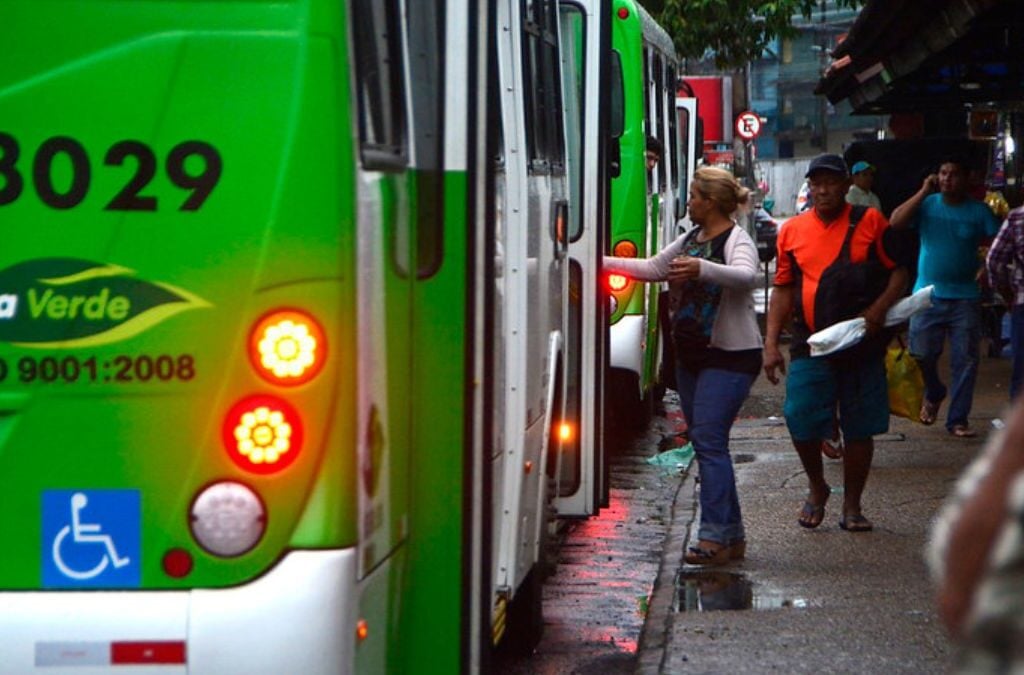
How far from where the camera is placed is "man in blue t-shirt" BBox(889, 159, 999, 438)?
1255 cm

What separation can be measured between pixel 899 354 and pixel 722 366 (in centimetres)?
260

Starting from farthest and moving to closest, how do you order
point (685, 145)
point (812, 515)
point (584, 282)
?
point (685, 145) < point (812, 515) < point (584, 282)

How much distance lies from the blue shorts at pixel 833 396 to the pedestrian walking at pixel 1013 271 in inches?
89.3

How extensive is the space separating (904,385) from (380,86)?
6.72m

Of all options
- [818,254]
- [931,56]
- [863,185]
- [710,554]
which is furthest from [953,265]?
[863,185]

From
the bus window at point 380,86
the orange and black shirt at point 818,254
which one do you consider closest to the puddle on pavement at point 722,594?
the orange and black shirt at point 818,254

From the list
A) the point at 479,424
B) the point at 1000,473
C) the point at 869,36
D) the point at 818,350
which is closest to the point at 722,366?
the point at 818,350

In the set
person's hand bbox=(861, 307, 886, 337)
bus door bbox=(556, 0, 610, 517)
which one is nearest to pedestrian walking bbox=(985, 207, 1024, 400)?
person's hand bbox=(861, 307, 886, 337)

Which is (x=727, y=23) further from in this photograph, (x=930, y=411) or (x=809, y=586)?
(x=809, y=586)

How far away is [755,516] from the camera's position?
33.3 feet

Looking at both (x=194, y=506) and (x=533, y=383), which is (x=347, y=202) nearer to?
(x=194, y=506)

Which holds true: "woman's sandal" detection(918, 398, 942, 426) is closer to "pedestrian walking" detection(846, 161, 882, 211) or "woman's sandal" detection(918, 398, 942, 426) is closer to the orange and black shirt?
the orange and black shirt

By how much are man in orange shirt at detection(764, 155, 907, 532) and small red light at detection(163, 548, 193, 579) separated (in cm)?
544

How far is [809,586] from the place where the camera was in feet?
27.0
